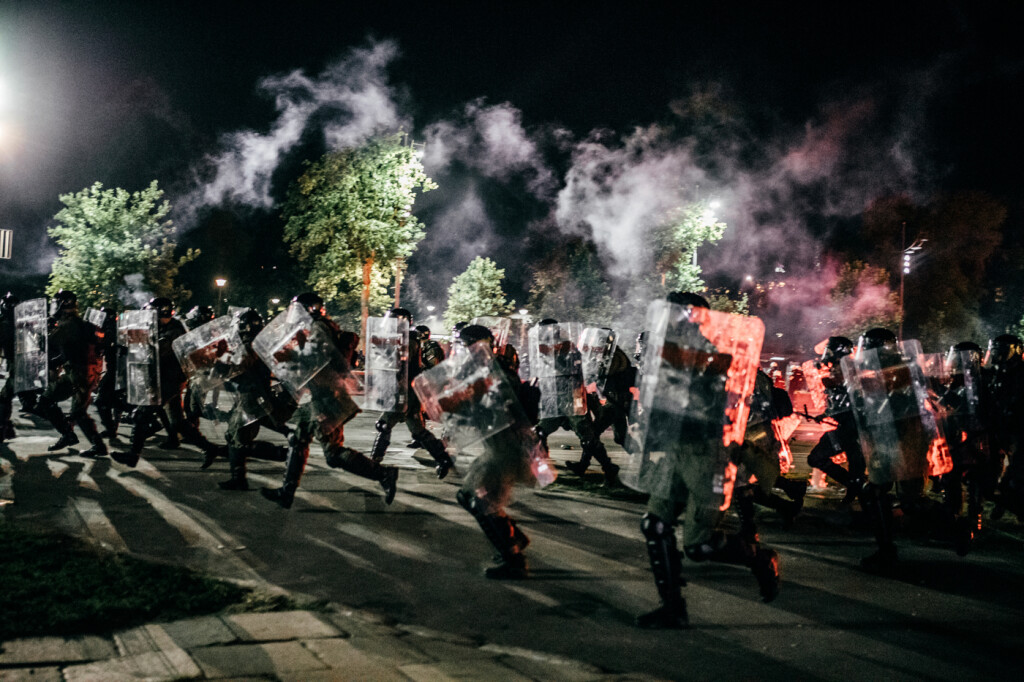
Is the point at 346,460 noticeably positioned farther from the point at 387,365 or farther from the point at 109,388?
the point at 109,388

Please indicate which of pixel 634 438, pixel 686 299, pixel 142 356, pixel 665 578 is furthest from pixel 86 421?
pixel 686 299

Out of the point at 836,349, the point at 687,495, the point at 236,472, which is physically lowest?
the point at 236,472

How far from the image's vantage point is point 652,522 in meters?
4.59

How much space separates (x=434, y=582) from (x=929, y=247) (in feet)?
128

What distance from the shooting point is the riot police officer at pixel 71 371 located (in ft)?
29.9

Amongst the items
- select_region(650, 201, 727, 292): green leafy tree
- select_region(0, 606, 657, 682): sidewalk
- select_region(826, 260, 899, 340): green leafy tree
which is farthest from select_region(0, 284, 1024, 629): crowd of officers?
select_region(826, 260, 899, 340): green leafy tree

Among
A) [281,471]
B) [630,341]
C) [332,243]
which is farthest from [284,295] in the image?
[281,471]

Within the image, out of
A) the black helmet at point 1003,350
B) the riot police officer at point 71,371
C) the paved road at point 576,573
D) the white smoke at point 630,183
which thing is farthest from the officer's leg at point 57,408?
the white smoke at point 630,183

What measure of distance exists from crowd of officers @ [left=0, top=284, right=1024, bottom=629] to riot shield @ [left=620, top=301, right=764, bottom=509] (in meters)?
0.02

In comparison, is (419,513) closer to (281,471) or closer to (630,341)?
(281,471)

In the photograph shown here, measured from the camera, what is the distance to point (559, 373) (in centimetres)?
975

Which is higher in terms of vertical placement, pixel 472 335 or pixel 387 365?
pixel 472 335

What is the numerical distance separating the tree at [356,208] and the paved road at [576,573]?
66.3ft

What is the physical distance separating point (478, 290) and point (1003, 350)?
44.4m
